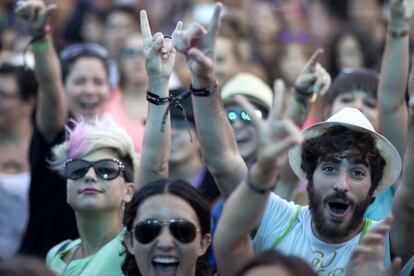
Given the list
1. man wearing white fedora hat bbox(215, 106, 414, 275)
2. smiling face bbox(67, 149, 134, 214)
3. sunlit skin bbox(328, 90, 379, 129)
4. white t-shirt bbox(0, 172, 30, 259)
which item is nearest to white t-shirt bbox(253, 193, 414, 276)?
man wearing white fedora hat bbox(215, 106, 414, 275)

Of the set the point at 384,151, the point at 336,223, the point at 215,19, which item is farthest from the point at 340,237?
the point at 215,19

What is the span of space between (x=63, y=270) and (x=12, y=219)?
1.86 meters

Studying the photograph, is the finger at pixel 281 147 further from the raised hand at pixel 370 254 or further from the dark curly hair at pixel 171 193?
the dark curly hair at pixel 171 193

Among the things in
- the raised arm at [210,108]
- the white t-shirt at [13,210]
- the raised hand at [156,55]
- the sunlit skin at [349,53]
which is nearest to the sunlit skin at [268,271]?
the raised arm at [210,108]

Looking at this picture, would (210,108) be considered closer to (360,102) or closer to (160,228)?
(160,228)

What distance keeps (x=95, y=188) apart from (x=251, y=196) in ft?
5.03

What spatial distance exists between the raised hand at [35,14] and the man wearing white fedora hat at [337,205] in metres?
1.90

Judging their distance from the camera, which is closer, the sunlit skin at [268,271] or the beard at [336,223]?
the sunlit skin at [268,271]

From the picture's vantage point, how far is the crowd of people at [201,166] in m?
4.75

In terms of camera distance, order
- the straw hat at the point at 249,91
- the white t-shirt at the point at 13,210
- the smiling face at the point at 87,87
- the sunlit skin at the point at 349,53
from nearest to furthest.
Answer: the straw hat at the point at 249,91 → the white t-shirt at the point at 13,210 → the smiling face at the point at 87,87 → the sunlit skin at the point at 349,53

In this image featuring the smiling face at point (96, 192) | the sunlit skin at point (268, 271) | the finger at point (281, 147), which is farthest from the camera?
the smiling face at point (96, 192)

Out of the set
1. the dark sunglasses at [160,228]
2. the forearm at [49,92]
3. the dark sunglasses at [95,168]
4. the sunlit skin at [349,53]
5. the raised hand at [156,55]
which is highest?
the sunlit skin at [349,53]

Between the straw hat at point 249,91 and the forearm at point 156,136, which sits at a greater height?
the straw hat at point 249,91

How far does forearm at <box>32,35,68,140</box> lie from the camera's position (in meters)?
6.99
